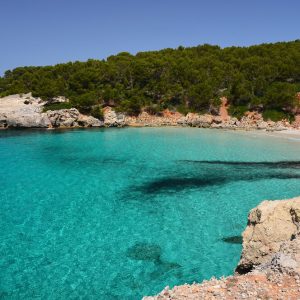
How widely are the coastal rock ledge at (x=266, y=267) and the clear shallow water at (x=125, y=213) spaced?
14.1 ft

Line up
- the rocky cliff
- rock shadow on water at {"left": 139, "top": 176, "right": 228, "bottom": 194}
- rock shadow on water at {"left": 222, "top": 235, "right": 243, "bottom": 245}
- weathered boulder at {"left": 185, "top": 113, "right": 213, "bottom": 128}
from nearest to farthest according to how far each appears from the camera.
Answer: rock shadow on water at {"left": 222, "top": 235, "right": 243, "bottom": 245} → rock shadow on water at {"left": 139, "top": 176, "right": 228, "bottom": 194} → the rocky cliff → weathered boulder at {"left": 185, "top": 113, "right": 213, "bottom": 128}

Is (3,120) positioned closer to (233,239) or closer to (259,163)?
(259,163)

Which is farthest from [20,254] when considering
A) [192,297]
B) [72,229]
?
[192,297]

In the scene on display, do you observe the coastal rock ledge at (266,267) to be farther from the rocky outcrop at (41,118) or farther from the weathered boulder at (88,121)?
the rocky outcrop at (41,118)

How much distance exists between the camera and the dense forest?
77.3 metres

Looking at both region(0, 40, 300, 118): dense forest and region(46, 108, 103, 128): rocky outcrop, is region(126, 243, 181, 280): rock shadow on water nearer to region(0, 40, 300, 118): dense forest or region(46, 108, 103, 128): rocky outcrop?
region(46, 108, 103, 128): rocky outcrop

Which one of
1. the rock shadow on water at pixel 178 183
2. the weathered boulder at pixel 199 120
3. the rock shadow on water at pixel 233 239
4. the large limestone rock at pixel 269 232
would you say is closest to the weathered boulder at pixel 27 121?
the weathered boulder at pixel 199 120

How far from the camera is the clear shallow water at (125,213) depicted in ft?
51.0

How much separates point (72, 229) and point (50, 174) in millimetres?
14321

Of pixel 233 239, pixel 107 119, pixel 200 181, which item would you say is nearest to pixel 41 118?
pixel 107 119

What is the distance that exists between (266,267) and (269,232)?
2303 mm

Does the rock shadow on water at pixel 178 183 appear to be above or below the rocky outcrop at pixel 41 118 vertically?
below

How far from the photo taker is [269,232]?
12.3 meters

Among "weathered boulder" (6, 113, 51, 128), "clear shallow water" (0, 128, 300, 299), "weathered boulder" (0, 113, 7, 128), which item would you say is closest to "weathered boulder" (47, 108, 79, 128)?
"weathered boulder" (6, 113, 51, 128)
